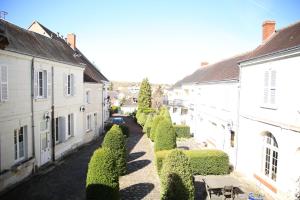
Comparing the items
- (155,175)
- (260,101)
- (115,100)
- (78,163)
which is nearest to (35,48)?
(78,163)

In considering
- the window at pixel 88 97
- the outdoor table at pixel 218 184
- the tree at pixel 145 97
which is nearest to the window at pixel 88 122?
the window at pixel 88 97

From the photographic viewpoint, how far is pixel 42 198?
12.2 metres

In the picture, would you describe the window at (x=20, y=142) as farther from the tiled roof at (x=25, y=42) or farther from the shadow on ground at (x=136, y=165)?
the shadow on ground at (x=136, y=165)

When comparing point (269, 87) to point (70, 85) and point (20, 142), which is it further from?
point (70, 85)

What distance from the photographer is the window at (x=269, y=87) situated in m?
12.4

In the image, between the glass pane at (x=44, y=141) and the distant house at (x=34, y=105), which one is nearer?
the distant house at (x=34, y=105)

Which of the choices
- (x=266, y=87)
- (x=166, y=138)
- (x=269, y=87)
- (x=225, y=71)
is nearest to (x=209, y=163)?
(x=166, y=138)

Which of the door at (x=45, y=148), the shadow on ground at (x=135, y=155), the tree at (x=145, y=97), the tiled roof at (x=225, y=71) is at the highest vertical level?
the tiled roof at (x=225, y=71)

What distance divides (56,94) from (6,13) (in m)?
5.88

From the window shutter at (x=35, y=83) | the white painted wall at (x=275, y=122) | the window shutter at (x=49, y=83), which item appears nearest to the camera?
the white painted wall at (x=275, y=122)

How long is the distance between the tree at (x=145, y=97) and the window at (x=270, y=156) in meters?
37.7

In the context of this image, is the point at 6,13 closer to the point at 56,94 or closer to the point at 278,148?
the point at 56,94

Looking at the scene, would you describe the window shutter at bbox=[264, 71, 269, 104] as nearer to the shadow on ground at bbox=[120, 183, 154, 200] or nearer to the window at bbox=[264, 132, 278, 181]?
the window at bbox=[264, 132, 278, 181]

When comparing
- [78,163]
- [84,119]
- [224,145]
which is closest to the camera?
[78,163]
